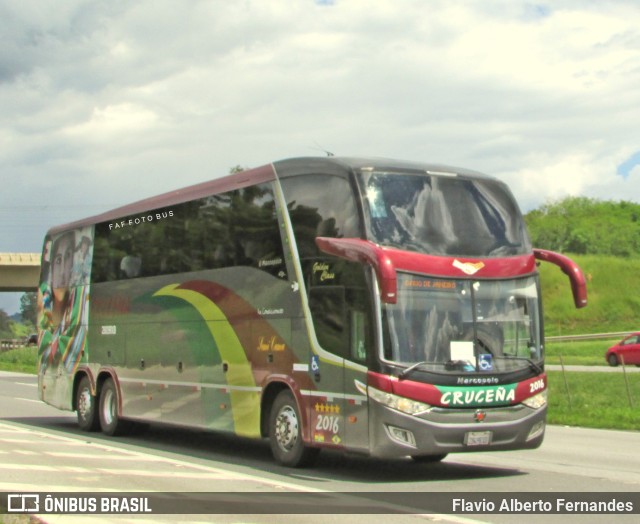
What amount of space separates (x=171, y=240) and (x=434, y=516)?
9240 mm

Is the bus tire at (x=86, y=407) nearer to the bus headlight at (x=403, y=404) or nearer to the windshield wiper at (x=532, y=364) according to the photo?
the bus headlight at (x=403, y=404)

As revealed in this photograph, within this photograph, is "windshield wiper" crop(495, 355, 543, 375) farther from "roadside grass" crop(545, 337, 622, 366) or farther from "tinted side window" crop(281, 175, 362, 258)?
"roadside grass" crop(545, 337, 622, 366)

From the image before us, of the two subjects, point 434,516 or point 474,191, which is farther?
point 474,191

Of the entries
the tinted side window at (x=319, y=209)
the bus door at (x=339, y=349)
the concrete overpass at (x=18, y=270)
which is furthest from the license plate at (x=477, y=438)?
the concrete overpass at (x=18, y=270)

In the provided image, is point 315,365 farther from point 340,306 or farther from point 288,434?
point 288,434

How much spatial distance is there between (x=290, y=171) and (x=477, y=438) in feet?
14.5

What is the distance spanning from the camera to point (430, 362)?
42.9 feet

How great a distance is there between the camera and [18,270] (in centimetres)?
7456

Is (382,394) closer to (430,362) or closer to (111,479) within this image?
(430,362)

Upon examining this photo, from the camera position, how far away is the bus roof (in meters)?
14.1

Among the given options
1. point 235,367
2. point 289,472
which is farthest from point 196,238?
point 289,472

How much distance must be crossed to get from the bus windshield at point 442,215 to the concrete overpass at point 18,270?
197ft

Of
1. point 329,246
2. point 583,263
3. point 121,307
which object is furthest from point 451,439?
point 583,263

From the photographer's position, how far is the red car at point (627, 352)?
47.3 metres
